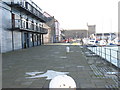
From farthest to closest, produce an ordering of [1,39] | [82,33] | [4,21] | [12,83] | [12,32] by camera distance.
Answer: [82,33]
[12,32]
[4,21]
[1,39]
[12,83]

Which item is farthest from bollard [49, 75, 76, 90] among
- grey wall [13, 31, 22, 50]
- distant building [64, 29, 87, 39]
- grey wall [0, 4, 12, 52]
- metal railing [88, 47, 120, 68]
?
distant building [64, 29, 87, 39]

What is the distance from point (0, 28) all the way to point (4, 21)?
53.7 inches

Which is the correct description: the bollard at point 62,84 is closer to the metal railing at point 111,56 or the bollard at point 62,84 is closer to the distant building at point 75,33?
the metal railing at point 111,56

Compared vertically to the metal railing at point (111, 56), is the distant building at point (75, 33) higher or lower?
higher

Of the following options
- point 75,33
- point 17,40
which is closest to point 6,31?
point 17,40

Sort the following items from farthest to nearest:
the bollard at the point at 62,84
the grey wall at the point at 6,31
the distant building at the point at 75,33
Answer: the distant building at the point at 75,33 → the grey wall at the point at 6,31 → the bollard at the point at 62,84

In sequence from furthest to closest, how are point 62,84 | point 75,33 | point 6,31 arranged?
point 75,33 → point 6,31 → point 62,84

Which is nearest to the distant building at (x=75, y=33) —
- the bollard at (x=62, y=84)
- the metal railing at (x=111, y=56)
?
the metal railing at (x=111, y=56)

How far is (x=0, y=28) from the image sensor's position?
15.3m

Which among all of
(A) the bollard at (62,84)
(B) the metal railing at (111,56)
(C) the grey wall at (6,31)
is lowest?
(B) the metal railing at (111,56)

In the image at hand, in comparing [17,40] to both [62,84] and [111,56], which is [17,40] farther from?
[62,84]

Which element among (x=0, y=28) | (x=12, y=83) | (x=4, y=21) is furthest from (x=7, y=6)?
(x=12, y=83)

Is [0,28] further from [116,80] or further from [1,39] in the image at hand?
[116,80]

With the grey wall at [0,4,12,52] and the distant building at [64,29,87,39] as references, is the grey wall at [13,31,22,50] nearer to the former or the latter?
the grey wall at [0,4,12,52]
